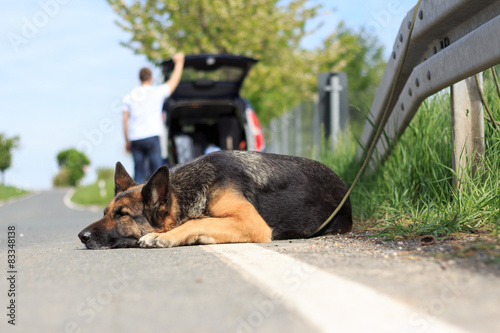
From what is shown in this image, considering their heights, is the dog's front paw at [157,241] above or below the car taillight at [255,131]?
below

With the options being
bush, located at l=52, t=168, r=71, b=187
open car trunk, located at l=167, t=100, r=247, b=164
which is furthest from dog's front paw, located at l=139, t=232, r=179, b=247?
bush, located at l=52, t=168, r=71, b=187

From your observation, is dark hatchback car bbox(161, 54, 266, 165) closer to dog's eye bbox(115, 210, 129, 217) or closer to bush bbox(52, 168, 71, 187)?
dog's eye bbox(115, 210, 129, 217)

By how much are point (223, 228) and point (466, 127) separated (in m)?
2.53

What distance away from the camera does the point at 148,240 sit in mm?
4672

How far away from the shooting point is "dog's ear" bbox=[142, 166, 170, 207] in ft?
15.8

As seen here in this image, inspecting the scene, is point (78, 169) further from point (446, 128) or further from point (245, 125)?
point (446, 128)

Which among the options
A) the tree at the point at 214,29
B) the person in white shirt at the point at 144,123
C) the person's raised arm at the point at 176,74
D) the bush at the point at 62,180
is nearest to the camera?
the person in white shirt at the point at 144,123

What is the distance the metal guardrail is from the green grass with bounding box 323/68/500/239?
1.09ft

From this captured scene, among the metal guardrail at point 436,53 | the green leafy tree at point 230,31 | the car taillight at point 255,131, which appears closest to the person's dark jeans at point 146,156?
the car taillight at point 255,131

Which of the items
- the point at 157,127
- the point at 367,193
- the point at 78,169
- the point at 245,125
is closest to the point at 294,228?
the point at 367,193

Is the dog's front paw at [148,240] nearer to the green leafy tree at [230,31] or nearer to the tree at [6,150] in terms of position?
the green leafy tree at [230,31]

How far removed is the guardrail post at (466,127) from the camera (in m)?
5.19

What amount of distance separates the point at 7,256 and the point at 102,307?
103 inches

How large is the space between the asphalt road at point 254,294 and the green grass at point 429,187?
87cm
